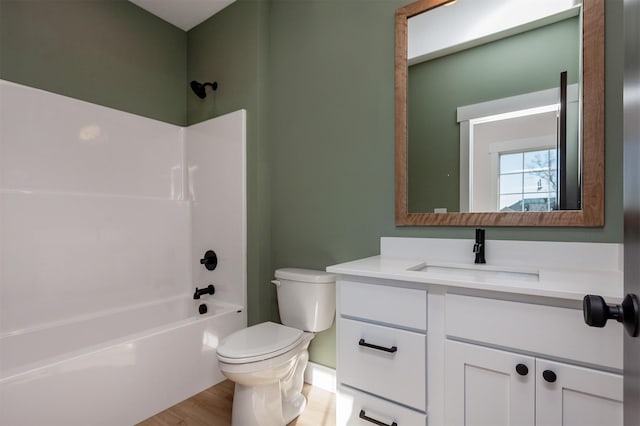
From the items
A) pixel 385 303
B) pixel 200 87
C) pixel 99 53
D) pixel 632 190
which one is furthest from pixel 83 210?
pixel 632 190

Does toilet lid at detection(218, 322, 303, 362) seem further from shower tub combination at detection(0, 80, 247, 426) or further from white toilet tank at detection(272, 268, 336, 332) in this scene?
shower tub combination at detection(0, 80, 247, 426)

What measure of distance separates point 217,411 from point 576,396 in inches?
67.1

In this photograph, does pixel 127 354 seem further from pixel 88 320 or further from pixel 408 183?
pixel 408 183

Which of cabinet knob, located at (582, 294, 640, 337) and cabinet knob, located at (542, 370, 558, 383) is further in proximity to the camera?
cabinet knob, located at (542, 370, 558, 383)

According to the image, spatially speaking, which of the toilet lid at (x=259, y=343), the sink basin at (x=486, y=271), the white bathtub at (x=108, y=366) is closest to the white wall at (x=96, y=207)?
the white bathtub at (x=108, y=366)

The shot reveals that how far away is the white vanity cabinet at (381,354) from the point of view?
3.77 ft

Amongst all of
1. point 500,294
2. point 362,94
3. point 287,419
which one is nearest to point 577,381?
point 500,294

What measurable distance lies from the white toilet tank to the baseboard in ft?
1.11

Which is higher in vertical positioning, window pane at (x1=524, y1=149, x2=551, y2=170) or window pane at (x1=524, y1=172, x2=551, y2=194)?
window pane at (x1=524, y1=149, x2=551, y2=170)

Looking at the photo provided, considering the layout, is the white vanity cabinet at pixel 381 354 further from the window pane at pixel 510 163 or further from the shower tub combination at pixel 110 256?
the shower tub combination at pixel 110 256

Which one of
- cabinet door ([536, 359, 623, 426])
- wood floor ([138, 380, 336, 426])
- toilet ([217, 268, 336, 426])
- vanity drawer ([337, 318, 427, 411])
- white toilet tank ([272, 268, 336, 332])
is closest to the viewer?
cabinet door ([536, 359, 623, 426])

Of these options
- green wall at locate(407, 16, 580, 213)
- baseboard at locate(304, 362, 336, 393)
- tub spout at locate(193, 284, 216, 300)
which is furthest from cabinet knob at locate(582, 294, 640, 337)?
tub spout at locate(193, 284, 216, 300)

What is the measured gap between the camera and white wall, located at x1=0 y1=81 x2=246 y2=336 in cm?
184

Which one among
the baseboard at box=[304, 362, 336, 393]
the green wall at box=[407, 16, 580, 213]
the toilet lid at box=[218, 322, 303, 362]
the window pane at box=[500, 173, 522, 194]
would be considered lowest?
the baseboard at box=[304, 362, 336, 393]
